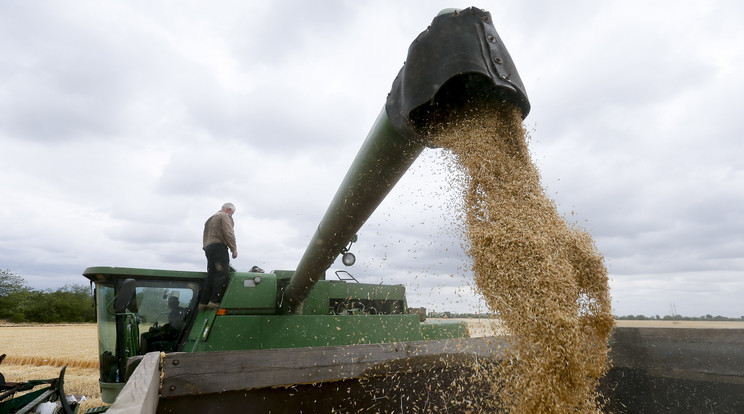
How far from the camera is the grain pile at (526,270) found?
→ 5.66ft

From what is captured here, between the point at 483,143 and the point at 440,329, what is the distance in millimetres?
3071

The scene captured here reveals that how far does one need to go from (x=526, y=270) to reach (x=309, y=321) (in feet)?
8.11

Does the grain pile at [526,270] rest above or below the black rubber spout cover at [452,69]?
below

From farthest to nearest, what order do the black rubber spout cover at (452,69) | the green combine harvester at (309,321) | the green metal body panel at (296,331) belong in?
the green metal body panel at (296,331) < the black rubber spout cover at (452,69) < the green combine harvester at (309,321)

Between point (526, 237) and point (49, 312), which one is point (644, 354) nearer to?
point (526, 237)

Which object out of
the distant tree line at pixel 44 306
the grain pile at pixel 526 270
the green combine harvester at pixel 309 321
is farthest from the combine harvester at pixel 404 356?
the distant tree line at pixel 44 306

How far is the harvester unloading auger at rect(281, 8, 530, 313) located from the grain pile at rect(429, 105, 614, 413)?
117 millimetres

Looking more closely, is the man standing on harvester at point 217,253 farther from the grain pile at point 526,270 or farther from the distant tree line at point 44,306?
the distant tree line at point 44,306

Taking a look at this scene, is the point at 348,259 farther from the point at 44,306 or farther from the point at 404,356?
the point at 44,306

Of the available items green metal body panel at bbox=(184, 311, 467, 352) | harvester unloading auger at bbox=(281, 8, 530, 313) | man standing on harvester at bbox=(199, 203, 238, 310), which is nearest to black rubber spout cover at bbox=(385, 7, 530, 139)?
harvester unloading auger at bbox=(281, 8, 530, 313)

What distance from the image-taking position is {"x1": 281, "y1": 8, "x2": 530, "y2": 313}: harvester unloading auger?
1.86m

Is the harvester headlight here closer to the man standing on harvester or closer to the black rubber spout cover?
the man standing on harvester

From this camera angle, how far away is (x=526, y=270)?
1847 mm

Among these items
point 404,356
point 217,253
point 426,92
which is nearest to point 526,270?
point 404,356
